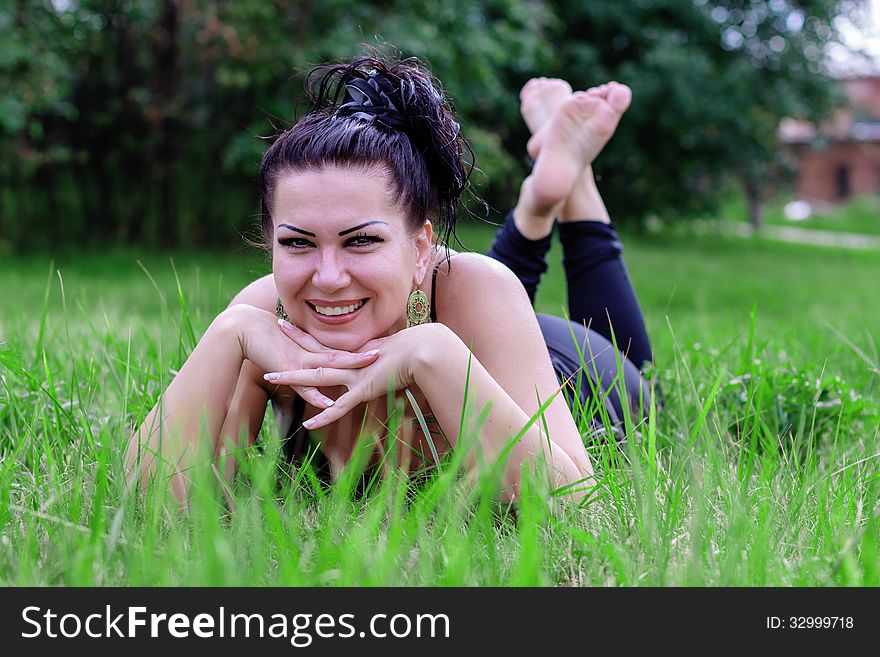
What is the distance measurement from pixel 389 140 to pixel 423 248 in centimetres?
24

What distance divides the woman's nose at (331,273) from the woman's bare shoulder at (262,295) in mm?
390

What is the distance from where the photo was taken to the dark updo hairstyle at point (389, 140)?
1.83 m

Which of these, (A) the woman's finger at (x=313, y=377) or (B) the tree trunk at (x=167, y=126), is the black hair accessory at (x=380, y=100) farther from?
(B) the tree trunk at (x=167, y=126)

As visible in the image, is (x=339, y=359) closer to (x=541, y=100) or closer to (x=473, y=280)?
(x=473, y=280)

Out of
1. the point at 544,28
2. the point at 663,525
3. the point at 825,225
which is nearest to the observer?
the point at 663,525

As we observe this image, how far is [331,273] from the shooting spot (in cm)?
176

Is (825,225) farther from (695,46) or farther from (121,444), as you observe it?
(121,444)

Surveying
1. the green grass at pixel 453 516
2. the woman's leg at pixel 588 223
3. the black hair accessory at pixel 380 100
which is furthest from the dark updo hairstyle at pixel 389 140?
the woman's leg at pixel 588 223

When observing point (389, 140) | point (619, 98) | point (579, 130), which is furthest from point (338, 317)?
point (619, 98)

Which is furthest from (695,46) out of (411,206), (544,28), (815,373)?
(411,206)

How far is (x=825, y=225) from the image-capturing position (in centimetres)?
2409

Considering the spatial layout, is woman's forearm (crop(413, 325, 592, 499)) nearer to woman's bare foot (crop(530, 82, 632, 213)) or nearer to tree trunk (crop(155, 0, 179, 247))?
woman's bare foot (crop(530, 82, 632, 213))

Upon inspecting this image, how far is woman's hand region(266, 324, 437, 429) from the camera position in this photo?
1779 mm

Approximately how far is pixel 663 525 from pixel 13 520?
1153 mm
